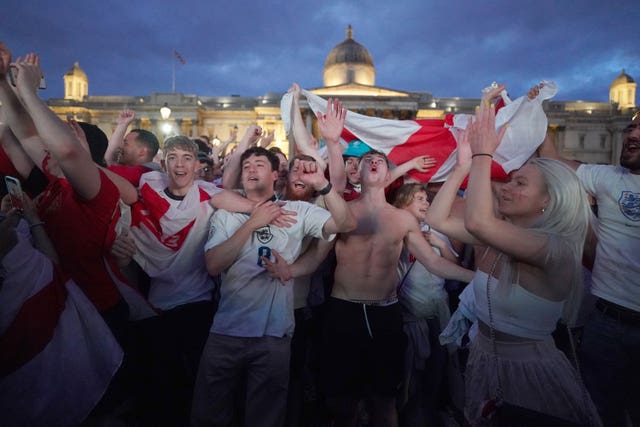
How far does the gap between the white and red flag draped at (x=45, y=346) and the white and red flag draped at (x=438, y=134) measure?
2946mm

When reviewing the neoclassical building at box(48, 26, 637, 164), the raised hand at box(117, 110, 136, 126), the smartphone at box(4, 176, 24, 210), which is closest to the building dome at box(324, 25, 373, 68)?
the neoclassical building at box(48, 26, 637, 164)

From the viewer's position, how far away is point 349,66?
41781 mm

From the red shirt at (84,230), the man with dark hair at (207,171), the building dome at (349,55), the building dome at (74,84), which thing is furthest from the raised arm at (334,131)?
the building dome at (74,84)

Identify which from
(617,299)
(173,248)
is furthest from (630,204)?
(173,248)

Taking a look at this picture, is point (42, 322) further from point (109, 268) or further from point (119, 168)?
point (119, 168)

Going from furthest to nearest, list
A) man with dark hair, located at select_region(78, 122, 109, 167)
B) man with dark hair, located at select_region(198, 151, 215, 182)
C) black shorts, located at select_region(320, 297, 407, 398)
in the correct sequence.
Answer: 1. man with dark hair, located at select_region(198, 151, 215, 182)
2. man with dark hair, located at select_region(78, 122, 109, 167)
3. black shorts, located at select_region(320, 297, 407, 398)

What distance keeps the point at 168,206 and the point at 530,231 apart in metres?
2.72

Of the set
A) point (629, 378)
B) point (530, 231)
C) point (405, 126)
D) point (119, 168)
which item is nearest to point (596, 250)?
point (629, 378)

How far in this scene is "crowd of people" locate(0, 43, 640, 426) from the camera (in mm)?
2037

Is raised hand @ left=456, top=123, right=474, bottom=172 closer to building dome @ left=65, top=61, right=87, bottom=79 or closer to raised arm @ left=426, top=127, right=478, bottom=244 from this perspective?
raised arm @ left=426, top=127, right=478, bottom=244

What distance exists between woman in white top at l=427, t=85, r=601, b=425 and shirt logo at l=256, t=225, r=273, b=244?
4.85ft

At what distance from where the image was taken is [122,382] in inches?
113

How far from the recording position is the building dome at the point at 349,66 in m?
41.8

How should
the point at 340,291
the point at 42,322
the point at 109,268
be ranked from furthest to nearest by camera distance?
1. the point at 340,291
2. the point at 109,268
3. the point at 42,322
